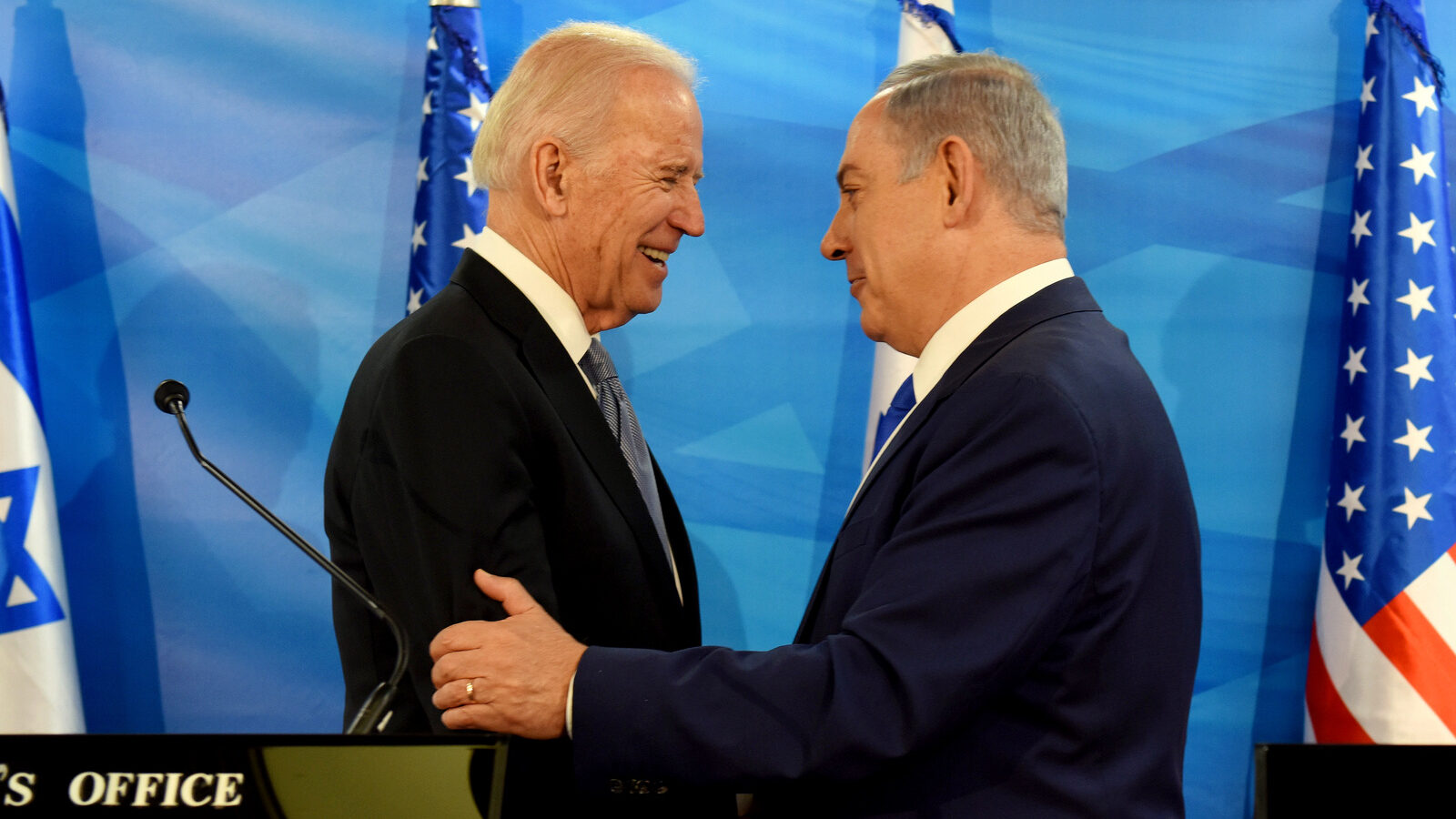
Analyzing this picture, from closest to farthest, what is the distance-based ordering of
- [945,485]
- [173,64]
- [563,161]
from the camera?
[945,485] → [563,161] → [173,64]

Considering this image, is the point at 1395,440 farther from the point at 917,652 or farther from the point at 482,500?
the point at 482,500

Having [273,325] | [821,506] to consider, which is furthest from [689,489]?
[273,325]

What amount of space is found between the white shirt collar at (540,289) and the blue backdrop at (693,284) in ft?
4.79

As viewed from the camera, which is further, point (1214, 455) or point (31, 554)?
point (1214, 455)

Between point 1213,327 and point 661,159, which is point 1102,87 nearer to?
point 1213,327

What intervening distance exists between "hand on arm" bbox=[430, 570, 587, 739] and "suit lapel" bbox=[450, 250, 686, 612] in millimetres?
232

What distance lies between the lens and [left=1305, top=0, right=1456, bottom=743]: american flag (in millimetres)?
2697

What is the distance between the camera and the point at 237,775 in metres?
0.87

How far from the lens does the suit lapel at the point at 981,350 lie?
1367 millimetres

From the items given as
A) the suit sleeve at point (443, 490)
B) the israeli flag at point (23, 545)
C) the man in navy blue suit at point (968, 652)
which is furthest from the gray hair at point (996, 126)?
the israeli flag at point (23, 545)

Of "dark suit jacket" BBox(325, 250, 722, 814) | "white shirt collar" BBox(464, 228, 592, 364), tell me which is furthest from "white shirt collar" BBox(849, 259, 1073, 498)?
"white shirt collar" BBox(464, 228, 592, 364)

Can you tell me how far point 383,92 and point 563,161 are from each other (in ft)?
5.37

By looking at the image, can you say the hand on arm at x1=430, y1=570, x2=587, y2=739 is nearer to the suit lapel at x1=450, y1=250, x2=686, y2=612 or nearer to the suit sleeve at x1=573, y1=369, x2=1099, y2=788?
the suit sleeve at x1=573, y1=369, x2=1099, y2=788

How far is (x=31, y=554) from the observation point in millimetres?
2643
